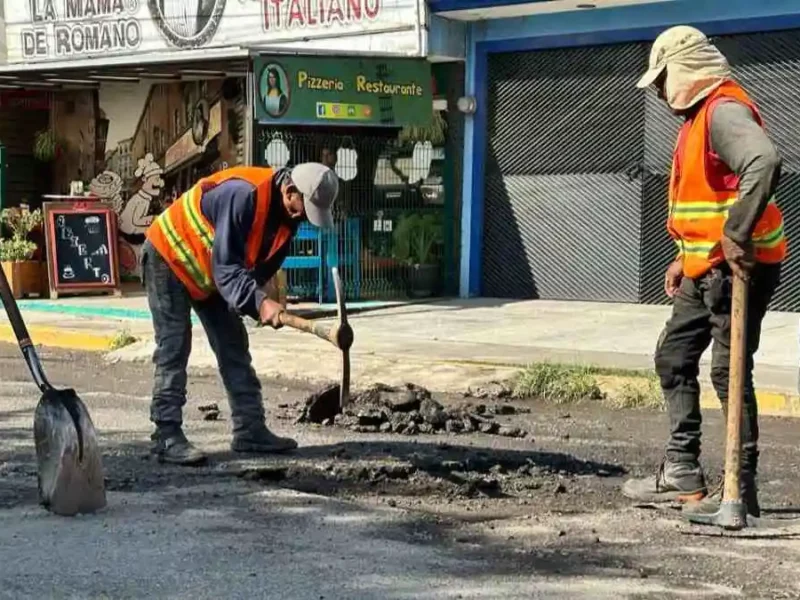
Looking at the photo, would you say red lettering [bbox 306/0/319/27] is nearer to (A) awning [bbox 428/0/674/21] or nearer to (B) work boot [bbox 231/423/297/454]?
(A) awning [bbox 428/0/674/21]

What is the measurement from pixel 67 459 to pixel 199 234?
1496mm

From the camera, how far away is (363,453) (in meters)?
7.14

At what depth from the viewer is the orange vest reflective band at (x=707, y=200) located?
5.59m

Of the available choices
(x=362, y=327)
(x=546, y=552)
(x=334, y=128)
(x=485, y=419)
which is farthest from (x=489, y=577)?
(x=334, y=128)

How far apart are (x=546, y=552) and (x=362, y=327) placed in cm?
820

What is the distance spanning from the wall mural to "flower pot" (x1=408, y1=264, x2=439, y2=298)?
2374 mm

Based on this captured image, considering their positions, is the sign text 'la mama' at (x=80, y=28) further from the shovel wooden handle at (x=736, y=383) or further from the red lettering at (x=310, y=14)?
the shovel wooden handle at (x=736, y=383)

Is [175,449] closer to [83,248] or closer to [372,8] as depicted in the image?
[372,8]

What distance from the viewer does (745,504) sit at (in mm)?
5562

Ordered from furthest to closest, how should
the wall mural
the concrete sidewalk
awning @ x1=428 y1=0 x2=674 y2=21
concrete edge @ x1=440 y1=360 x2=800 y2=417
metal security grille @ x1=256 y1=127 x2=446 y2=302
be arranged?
the wall mural → metal security grille @ x1=256 y1=127 x2=446 y2=302 → awning @ x1=428 y1=0 x2=674 y2=21 → the concrete sidewalk → concrete edge @ x1=440 y1=360 x2=800 y2=417

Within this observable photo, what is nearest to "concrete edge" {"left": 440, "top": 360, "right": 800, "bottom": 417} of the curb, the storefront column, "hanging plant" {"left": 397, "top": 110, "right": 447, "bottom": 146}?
the curb

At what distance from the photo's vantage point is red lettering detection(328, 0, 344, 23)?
53.4 feet

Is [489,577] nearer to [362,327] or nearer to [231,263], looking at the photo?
[231,263]

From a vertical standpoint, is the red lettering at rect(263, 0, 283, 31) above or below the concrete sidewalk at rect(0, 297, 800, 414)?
above
